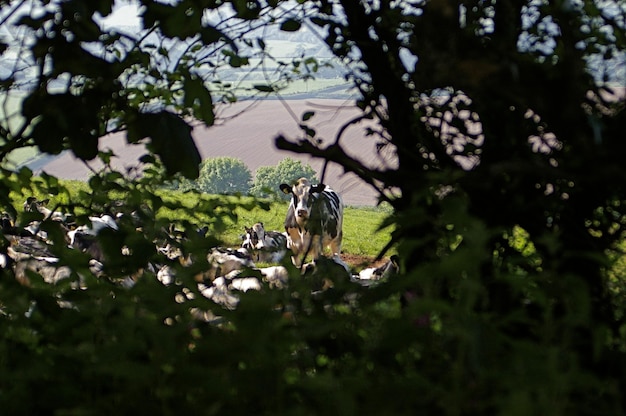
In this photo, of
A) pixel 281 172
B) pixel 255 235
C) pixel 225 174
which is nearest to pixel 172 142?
pixel 255 235

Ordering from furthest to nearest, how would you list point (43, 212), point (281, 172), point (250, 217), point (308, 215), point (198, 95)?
point (281, 172), point (250, 217), point (308, 215), point (43, 212), point (198, 95)

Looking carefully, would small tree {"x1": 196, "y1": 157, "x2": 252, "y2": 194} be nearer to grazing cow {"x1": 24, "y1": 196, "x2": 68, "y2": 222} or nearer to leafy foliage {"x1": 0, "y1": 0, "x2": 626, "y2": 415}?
grazing cow {"x1": 24, "y1": 196, "x2": 68, "y2": 222}

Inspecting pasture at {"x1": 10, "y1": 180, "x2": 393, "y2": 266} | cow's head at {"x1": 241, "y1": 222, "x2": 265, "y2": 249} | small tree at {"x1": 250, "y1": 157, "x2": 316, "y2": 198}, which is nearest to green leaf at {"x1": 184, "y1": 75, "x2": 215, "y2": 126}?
pasture at {"x1": 10, "y1": 180, "x2": 393, "y2": 266}

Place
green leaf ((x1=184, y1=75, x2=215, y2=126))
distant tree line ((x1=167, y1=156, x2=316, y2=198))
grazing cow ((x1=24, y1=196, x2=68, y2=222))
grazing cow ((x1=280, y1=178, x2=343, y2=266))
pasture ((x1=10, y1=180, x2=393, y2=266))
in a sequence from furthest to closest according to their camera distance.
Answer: distant tree line ((x1=167, y1=156, x2=316, y2=198)), grazing cow ((x1=280, y1=178, x2=343, y2=266)), pasture ((x1=10, y1=180, x2=393, y2=266)), grazing cow ((x1=24, y1=196, x2=68, y2=222)), green leaf ((x1=184, y1=75, x2=215, y2=126))

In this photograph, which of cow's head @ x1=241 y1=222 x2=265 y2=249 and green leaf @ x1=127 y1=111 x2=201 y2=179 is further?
cow's head @ x1=241 y1=222 x2=265 y2=249

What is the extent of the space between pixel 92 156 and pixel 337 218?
1625cm

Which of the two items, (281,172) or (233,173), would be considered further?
(233,173)

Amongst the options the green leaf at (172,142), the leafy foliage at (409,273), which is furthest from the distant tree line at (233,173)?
the green leaf at (172,142)

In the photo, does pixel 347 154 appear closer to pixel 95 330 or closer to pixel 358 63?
pixel 95 330

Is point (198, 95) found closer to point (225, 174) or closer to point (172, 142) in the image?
point (172, 142)

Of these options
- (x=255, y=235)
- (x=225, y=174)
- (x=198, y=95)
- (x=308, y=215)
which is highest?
(x=225, y=174)

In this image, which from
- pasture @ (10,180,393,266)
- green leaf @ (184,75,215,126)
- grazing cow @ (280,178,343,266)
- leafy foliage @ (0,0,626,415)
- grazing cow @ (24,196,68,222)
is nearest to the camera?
leafy foliage @ (0,0,626,415)

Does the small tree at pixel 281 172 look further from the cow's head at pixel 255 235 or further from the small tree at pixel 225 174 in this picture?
the cow's head at pixel 255 235

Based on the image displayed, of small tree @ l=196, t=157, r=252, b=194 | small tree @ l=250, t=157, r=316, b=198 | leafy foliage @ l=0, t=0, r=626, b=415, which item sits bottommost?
leafy foliage @ l=0, t=0, r=626, b=415
